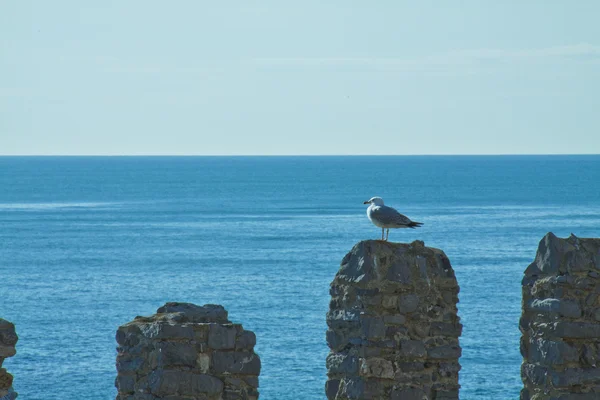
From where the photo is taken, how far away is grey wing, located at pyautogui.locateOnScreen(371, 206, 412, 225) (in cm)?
1412

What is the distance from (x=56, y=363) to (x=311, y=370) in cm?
1292

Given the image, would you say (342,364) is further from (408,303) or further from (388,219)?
(388,219)

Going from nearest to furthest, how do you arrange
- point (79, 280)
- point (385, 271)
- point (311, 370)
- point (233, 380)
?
point (233, 380) → point (385, 271) → point (311, 370) → point (79, 280)

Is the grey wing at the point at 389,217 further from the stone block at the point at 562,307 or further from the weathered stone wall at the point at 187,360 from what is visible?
the weathered stone wall at the point at 187,360

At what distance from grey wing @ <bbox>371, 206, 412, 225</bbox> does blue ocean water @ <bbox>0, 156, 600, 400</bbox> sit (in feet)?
97.7

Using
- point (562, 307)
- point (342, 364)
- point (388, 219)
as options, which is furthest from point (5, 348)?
point (562, 307)

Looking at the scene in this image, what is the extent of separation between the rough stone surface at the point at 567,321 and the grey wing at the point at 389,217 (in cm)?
286

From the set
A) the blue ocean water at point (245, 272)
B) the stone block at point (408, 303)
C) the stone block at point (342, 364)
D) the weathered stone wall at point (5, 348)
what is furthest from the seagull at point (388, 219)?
the blue ocean water at point (245, 272)

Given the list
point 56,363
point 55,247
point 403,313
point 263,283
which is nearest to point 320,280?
point 263,283

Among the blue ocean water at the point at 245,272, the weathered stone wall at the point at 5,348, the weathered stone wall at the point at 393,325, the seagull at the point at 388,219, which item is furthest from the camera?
the blue ocean water at the point at 245,272

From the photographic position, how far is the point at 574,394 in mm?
11352

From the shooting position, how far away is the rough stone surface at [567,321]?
1134 cm

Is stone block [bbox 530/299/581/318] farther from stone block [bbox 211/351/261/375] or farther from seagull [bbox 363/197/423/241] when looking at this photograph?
seagull [bbox 363/197/423/241]

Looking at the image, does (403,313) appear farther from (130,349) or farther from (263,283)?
(263,283)
